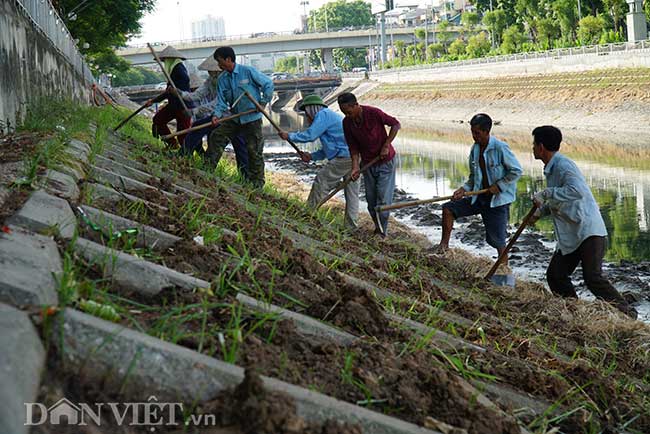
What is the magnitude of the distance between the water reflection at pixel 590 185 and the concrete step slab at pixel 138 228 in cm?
907

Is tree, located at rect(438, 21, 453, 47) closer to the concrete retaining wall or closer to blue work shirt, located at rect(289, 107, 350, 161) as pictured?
the concrete retaining wall

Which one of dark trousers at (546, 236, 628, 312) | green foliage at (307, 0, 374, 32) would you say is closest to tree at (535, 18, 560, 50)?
dark trousers at (546, 236, 628, 312)

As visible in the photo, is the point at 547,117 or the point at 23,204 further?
the point at 547,117

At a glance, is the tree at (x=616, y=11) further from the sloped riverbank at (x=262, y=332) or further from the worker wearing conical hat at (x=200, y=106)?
the sloped riverbank at (x=262, y=332)

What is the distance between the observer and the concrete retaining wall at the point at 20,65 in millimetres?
9323

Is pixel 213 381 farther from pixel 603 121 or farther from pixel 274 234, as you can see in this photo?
pixel 603 121

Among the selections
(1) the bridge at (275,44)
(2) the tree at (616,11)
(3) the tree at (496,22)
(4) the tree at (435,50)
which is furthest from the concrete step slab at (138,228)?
(4) the tree at (435,50)

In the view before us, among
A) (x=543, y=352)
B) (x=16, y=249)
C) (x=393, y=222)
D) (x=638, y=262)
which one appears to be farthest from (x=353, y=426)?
(x=393, y=222)

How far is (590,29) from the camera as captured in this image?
52.5 m

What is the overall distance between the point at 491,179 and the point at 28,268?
6.58 metres

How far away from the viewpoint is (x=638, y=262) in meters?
12.1

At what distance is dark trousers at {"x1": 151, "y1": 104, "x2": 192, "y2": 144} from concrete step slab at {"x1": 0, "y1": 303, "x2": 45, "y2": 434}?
9.52 meters

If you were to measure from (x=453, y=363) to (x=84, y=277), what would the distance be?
1.75 meters

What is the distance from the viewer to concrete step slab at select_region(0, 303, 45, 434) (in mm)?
2404
